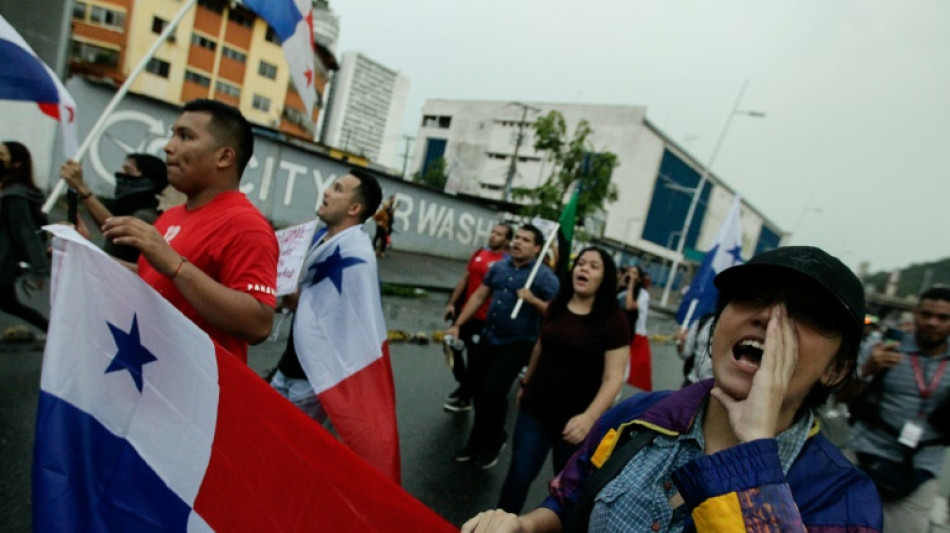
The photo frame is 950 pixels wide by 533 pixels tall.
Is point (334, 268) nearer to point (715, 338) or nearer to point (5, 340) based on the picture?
point (715, 338)

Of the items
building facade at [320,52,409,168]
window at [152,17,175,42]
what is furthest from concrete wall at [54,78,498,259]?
building facade at [320,52,409,168]

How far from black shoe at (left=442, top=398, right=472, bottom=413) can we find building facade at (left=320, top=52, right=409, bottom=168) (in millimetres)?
129689

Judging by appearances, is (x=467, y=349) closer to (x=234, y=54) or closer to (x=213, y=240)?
(x=213, y=240)

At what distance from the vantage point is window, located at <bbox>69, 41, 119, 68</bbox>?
38.0 m

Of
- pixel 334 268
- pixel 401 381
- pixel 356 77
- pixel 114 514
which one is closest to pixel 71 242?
pixel 114 514

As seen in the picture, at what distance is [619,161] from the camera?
52.8m

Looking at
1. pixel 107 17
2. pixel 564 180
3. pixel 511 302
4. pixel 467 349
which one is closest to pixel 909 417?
pixel 511 302

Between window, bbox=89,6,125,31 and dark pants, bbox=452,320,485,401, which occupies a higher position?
window, bbox=89,6,125,31

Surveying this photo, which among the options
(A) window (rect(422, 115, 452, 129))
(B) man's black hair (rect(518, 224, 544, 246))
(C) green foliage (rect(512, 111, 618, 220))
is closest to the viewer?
(B) man's black hair (rect(518, 224, 544, 246))

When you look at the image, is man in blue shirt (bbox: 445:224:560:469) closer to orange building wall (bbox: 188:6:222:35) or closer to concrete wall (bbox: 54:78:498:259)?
concrete wall (bbox: 54:78:498:259)

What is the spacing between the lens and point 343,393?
2961 mm

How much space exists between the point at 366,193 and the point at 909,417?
3124 mm

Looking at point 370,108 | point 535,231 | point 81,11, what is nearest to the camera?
point 535,231

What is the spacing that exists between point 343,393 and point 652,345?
14.5 meters
